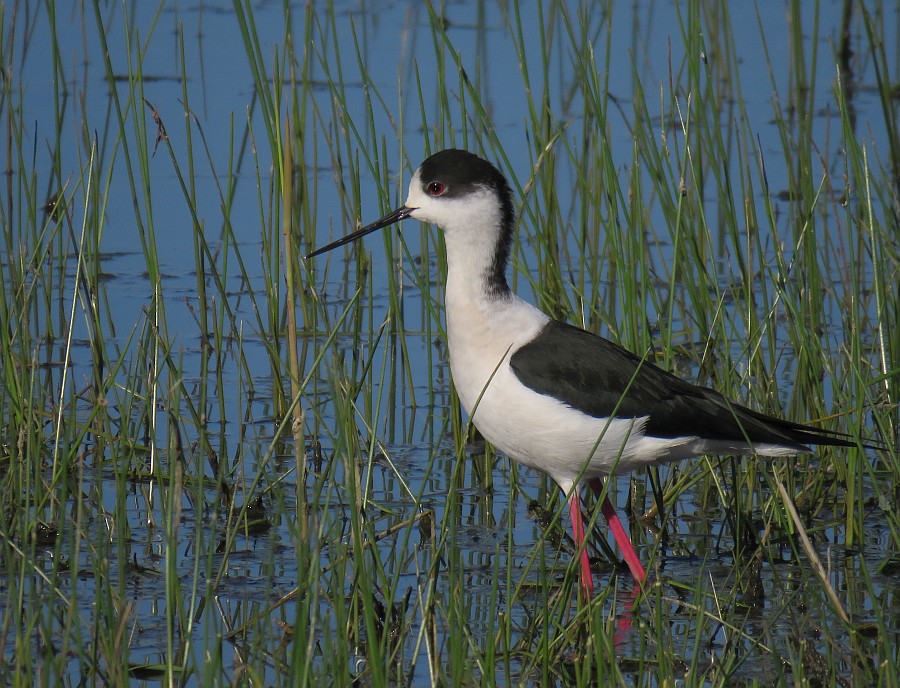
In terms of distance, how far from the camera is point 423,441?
17.9ft

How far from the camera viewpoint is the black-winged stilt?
4270 mm

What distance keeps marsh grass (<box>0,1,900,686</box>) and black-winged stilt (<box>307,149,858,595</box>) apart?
155 mm

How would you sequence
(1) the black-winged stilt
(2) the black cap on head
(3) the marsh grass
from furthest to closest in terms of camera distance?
1. (2) the black cap on head
2. (1) the black-winged stilt
3. (3) the marsh grass

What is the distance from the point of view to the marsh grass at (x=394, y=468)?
325cm

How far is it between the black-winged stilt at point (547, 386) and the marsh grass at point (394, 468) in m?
0.15

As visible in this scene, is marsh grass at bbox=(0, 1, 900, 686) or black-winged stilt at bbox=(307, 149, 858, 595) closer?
marsh grass at bbox=(0, 1, 900, 686)

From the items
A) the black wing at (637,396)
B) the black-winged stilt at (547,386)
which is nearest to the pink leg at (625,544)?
the black-winged stilt at (547,386)

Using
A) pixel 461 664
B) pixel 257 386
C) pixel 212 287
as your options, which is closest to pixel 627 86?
pixel 212 287

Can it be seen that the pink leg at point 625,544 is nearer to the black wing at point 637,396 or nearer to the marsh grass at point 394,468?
the marsh grass at point 394,468

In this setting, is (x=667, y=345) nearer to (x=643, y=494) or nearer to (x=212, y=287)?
(x=643, y=494)

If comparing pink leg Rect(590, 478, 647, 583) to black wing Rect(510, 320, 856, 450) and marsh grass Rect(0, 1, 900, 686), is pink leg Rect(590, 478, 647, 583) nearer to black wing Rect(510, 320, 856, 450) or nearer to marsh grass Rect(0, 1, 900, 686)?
marsh grass Rect(0, 1, 900, 686)

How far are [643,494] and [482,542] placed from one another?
704 mm

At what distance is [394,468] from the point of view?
4391mm

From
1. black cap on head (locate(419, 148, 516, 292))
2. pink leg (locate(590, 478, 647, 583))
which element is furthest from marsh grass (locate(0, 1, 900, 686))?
black cap on head (locate(419, 148, 516, 292))
